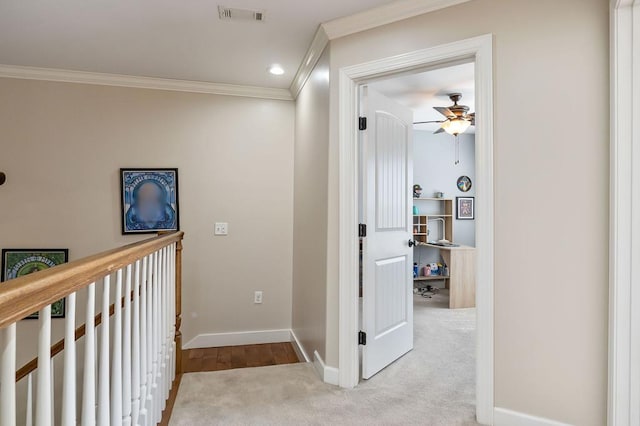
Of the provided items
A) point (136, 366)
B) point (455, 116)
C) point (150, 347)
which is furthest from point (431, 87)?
point (136, 366)

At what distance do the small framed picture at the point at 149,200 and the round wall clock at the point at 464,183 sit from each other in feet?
15.0

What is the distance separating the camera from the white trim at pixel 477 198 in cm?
189

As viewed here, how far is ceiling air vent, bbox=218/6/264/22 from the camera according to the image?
2.23m

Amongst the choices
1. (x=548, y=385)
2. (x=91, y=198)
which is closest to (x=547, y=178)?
(x=548, y=385)

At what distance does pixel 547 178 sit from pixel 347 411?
1671 millimetres

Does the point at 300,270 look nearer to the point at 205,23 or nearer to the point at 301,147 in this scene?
the point at 301,147

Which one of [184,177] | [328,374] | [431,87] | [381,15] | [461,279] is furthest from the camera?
[461,279]

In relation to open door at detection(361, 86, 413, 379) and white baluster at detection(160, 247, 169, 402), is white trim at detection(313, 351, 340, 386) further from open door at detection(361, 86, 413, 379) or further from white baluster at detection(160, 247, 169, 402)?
white baluster at detection(160, 247, 169, 402)

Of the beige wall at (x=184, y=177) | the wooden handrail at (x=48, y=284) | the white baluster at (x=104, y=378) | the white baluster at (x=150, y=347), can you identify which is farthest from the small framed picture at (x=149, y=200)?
the white baluster at (x=104, y=378)

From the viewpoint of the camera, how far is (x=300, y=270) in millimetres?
3348

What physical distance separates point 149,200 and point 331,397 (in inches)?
94.6

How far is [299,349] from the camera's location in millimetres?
3234

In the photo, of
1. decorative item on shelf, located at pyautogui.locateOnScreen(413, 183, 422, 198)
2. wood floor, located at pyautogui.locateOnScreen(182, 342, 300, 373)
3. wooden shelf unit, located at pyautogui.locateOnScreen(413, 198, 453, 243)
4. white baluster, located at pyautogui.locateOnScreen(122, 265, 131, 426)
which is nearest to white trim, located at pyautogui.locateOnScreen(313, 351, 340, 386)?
wood floor, located at pyautogui.locateOnScreen(182, 342, 300, 373)

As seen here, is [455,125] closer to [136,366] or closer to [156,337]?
[156,337]
